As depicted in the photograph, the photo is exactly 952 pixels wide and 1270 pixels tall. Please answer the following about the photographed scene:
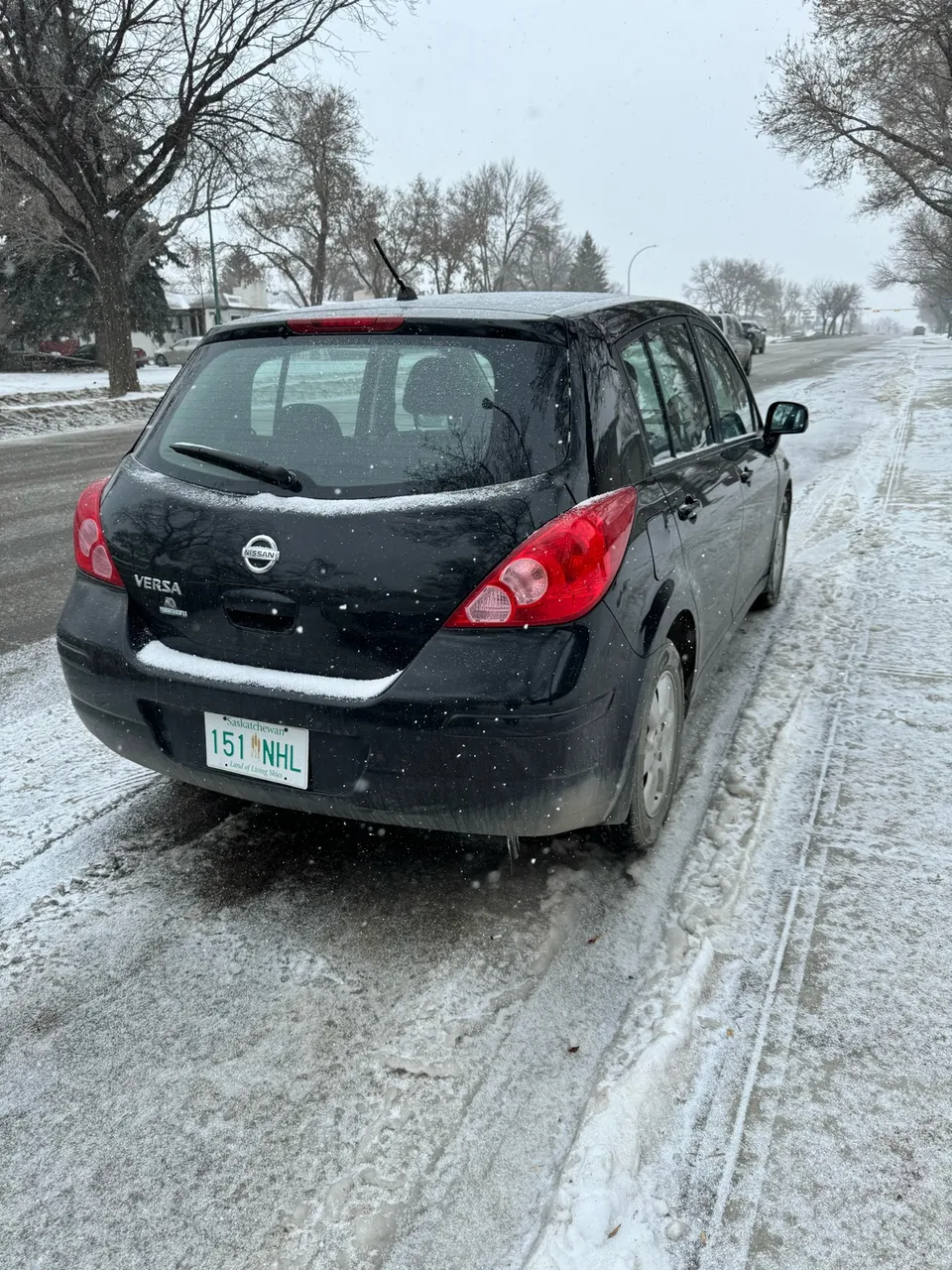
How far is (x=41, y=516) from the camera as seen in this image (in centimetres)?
907

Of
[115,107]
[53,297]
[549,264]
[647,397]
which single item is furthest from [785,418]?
[549,264]

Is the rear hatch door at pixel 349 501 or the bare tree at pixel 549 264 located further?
the bare tree at pixel 549 264

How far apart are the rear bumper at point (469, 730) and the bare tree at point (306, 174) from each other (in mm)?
23345

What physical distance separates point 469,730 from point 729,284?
142988 millimetres

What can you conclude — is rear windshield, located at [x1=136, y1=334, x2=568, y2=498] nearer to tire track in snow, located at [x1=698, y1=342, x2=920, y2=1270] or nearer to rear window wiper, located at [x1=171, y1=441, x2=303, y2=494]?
rear window wiper, located at [x1=171, y1=441, x2=303, y2=494]

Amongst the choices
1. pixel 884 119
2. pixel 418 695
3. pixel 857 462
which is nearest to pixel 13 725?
pixel 418 695

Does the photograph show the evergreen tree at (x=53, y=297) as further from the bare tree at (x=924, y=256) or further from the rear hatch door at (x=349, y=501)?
the rear hatch door at (x=349, y=501)

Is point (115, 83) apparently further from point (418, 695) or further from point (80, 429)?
point (418, 695)

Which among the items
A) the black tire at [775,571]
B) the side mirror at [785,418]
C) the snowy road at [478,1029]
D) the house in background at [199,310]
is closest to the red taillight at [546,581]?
the snowy road at [478,1029]

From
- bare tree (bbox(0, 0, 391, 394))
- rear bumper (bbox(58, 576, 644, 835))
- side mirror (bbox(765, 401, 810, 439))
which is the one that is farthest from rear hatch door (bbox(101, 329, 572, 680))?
bare tree (bbox(0, 0, 391, 394))

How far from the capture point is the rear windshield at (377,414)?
99.4 inches

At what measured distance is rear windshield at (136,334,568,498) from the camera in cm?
253

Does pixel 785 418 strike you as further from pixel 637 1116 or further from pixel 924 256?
pixel 924 256

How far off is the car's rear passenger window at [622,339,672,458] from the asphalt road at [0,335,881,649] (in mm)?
3731
